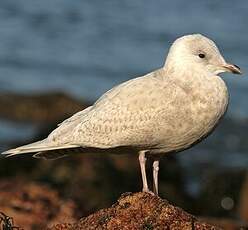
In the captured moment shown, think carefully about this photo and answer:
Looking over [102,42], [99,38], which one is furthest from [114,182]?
[99,38]

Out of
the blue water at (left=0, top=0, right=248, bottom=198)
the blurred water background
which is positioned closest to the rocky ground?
the blurred water background

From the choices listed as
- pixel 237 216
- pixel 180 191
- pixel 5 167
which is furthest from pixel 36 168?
pixel 237 216

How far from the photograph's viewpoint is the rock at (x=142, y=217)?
6254 mm

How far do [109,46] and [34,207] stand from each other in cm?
1592

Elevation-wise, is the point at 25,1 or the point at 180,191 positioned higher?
the point at 25,1

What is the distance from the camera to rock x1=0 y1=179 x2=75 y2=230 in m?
9.03

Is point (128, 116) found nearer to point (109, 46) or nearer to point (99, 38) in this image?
point (109, 46)

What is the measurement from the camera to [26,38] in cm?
2541

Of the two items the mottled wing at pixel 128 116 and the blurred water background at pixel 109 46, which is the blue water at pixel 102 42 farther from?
the mottled wing at pixel 128 116

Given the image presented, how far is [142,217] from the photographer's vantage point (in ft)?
20.8

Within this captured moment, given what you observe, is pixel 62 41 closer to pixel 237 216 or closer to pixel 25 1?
pixel 25 1

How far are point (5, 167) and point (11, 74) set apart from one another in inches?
346

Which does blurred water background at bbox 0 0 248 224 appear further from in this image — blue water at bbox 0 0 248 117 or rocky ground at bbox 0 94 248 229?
rocky ground at bbox 0 94 248 229

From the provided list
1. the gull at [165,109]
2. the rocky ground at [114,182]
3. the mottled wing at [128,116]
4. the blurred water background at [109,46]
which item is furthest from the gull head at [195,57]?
the blurred water background at [109,46]
